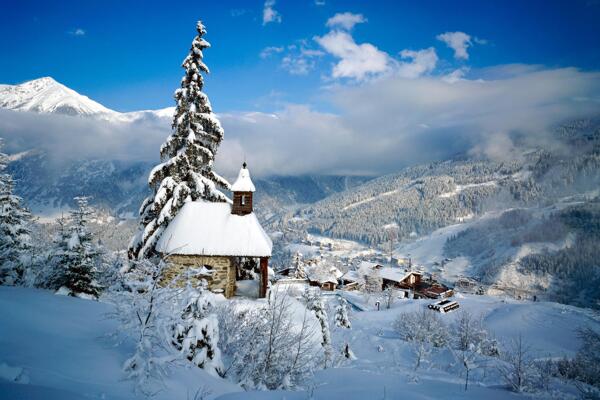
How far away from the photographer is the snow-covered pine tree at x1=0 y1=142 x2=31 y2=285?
13.1 metres

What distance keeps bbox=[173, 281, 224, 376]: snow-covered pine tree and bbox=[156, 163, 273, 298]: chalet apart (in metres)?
10.9

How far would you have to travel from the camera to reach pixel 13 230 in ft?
52.3

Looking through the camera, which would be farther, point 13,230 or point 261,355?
point 13,230

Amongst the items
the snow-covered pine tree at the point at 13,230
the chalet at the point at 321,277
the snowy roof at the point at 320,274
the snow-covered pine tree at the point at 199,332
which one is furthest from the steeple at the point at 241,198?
the snowy roof at the point at 320,274

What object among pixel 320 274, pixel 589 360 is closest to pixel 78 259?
pixel 589 360

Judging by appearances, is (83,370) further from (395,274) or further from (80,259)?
(395,274)

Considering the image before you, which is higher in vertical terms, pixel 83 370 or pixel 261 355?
pixel 83 370

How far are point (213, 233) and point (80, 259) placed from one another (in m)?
7.02

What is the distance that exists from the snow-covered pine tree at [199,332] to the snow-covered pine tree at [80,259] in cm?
814

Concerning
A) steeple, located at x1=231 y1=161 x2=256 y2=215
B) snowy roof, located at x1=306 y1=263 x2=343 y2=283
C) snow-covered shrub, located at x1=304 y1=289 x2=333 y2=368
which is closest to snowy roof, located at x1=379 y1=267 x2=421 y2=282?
snowy roof, located at x1=306 y1=263 x2=343 y2=283

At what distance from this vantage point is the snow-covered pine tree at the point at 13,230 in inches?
518

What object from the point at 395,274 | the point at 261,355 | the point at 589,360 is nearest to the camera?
the point at 261,355

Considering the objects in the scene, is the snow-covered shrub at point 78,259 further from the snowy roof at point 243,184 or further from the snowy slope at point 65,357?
the snowy roof at point 243,184

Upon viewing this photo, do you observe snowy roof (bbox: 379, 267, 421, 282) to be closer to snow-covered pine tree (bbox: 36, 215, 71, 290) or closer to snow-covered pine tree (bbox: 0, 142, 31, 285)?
snow-covered pine tree (bbox: 0, 142, 31, 285)
